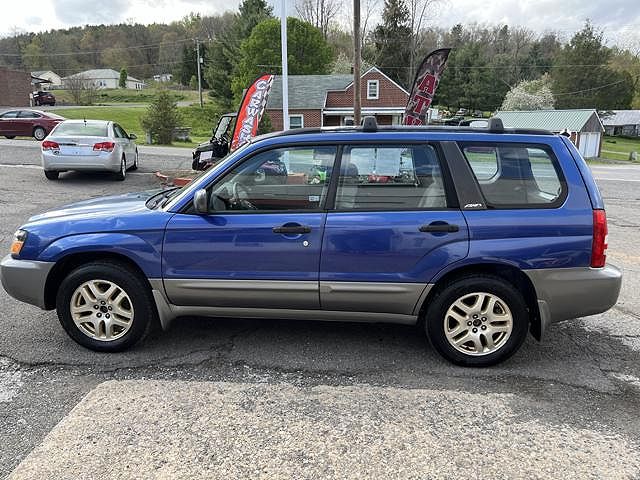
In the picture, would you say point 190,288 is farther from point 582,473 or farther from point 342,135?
point 582,473

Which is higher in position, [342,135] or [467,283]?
[342,135]

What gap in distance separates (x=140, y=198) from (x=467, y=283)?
9.26 feet

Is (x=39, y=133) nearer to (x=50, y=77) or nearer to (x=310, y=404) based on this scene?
(x=310, y=404)

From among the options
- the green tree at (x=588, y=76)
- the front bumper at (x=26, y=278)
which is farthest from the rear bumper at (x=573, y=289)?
the green tree at (x=588, y=76)

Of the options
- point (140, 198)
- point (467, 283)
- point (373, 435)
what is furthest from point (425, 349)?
point (140, 198)

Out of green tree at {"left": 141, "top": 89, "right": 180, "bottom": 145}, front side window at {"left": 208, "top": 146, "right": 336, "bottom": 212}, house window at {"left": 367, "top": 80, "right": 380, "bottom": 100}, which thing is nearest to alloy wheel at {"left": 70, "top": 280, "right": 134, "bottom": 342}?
front side window at {"left": 208, "top": 146, "right": 336, "bottom": 212}

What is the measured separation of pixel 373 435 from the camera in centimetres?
281

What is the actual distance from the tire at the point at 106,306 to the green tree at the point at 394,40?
6018 cm

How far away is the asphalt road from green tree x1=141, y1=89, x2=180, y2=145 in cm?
2463

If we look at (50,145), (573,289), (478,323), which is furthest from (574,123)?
(478,323)

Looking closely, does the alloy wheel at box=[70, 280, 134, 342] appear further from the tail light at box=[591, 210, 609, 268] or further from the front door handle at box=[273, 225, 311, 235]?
the tail light at box=[591, 210, 609, 268]

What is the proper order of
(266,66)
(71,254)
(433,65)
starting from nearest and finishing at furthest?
(71,254) < (433,65) < (266,66)

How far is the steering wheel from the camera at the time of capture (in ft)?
12.1

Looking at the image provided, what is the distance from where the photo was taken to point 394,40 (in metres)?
58.8
